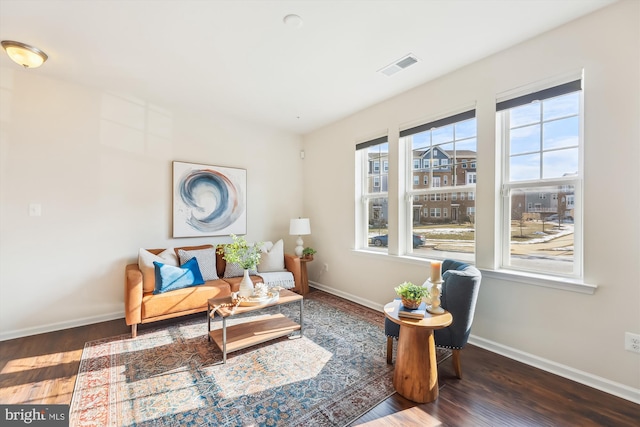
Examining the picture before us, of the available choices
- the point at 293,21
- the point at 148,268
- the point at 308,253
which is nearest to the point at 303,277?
the point at 308,253

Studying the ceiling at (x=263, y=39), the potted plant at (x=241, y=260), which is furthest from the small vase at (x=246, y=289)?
the ceiling at (x=263, y=39)

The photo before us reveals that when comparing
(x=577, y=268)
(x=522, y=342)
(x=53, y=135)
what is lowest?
(x=522, y=342)

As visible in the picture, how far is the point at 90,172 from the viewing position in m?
3.21

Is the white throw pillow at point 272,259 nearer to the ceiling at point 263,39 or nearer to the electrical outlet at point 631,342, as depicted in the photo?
the ceiling at point 263,39

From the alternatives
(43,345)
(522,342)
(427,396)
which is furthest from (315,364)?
(43,345)

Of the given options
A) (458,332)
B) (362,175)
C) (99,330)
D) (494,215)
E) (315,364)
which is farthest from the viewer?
(362,175)

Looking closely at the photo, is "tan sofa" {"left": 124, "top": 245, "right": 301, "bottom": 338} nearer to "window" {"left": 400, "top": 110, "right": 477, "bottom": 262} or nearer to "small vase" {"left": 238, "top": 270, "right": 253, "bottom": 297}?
"small vase" {"left": 238, "top": 270, "right": 253, "bottom": 297}

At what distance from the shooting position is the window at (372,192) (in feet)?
12.3

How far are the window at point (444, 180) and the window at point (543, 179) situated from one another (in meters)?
0.33

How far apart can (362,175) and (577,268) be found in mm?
2597

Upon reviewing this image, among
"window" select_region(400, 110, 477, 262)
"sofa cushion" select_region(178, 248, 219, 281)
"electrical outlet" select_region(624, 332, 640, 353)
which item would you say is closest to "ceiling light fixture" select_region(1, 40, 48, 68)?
"sofa cushion" select_region(178, 248, 219, 281)

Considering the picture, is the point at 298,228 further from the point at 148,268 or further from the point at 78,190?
the point at 78,190

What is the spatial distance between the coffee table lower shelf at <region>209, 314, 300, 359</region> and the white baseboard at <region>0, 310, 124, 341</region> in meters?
1.64

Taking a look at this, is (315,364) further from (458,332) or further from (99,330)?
(99,330)
